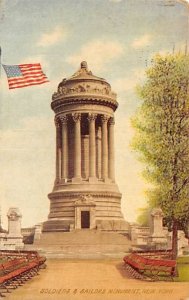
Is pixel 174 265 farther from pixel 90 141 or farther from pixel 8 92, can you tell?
pixel 90 141

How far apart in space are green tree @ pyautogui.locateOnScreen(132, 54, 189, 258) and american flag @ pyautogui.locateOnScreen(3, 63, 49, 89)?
2.07 metres

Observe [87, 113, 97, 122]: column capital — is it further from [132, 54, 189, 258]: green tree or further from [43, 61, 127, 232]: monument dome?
[132, 54, 189, 258]: green tree

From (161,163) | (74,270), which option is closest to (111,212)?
(161,163)

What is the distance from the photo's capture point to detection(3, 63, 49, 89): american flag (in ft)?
40.9

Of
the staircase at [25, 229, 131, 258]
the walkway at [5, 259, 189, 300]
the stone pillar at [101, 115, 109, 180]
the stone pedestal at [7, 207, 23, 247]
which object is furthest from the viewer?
the stone pillar at [101, 115, 109, 180]

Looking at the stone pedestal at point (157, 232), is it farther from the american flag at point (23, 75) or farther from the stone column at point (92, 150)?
the stone column at point (92, 150)

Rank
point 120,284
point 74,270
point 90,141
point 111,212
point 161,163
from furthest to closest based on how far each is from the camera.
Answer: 1. point 90,141
2. point 111,212
3. point 161,163
4. point 74,270
5. point 120,284

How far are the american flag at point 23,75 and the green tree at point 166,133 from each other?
2075 mm

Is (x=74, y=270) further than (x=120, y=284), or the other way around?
(x=74, y=270)

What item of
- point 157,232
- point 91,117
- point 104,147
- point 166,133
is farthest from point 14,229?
point 91,117

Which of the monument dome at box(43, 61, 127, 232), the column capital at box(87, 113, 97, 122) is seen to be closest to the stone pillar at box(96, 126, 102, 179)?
the monument dome at box(43, 61, 127, 232)

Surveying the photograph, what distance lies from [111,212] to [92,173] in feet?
12.9

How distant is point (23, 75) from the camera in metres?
12.5

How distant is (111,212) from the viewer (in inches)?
852
